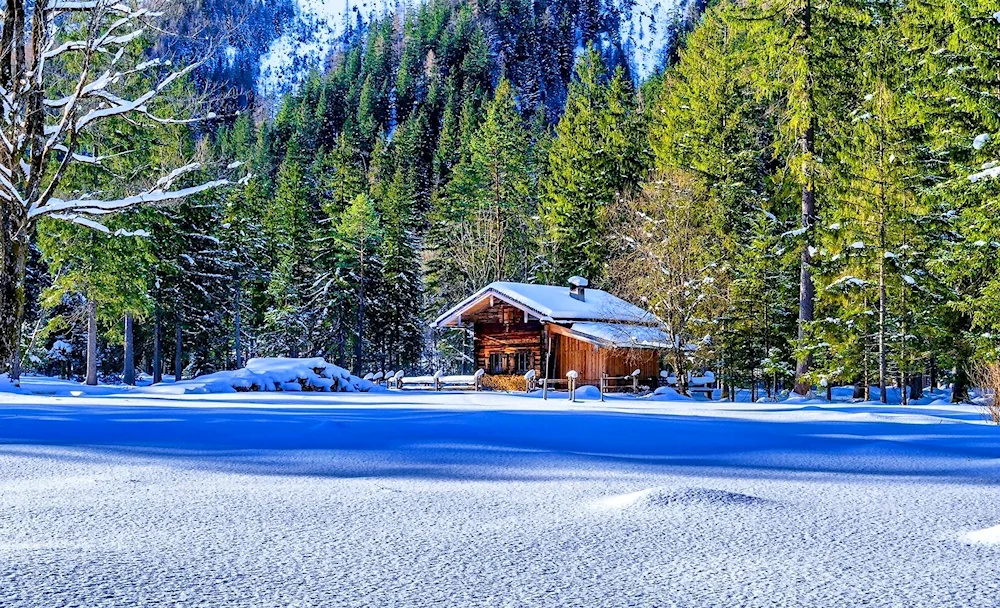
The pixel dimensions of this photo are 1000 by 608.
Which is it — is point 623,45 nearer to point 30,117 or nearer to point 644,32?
point 644,32

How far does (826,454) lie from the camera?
8.07m

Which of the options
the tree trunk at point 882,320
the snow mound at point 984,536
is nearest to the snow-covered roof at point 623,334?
the tree trunk at point 882,320

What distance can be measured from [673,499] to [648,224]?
84.5ft

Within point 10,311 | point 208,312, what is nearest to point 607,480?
point 10,311

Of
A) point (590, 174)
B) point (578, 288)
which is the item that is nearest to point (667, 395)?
point (578, 288)

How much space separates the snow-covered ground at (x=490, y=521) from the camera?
3014 millimetres

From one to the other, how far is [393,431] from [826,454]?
4976 mm

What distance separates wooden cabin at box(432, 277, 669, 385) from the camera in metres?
32.4

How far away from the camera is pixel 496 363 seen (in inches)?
1470

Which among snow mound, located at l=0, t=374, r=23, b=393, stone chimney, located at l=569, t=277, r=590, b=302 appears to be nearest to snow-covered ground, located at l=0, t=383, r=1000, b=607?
snow mound, located at l=0, t=374, r=23, b=393

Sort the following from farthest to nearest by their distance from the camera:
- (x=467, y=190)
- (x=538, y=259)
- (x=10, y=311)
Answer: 1. (x=467, y=190)
2. (x=538, y=259)
3. (x=10, y=311)

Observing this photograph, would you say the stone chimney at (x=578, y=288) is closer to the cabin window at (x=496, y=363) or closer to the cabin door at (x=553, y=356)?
the cabin door at (x=553, y=356)


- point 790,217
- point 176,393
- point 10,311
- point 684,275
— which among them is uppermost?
point 790,217

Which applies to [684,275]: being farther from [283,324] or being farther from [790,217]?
[283,324]
